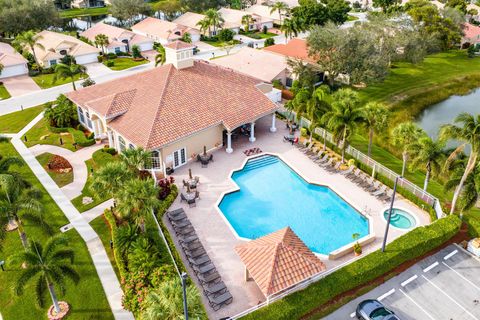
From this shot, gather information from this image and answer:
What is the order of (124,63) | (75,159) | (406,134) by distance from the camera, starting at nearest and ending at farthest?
(406,134)
(75,159)
(124,63)

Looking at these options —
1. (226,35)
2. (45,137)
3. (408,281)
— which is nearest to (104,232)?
(45,137)

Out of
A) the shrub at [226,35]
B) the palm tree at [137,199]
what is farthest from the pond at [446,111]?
the shrub at [226,35]

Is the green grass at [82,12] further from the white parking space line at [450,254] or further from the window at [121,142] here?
the white parking space line at [450,254]

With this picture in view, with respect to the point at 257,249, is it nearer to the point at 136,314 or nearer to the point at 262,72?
the point at 136,314

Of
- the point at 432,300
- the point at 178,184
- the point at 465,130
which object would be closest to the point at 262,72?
the point at 178,184

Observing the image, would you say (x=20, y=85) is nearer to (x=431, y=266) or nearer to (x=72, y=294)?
(x=72, y=294)

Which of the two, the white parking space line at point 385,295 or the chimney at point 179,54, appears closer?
the white parking space line at point 385,295

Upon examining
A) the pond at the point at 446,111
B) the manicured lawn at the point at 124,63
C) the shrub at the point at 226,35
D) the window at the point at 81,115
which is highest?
the shrub at the point at 226,35

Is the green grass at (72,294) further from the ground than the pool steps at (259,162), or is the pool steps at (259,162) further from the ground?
the pool steps at (259,162)
